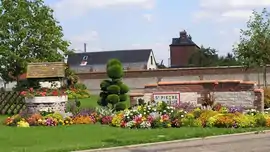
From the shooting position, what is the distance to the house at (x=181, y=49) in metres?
102

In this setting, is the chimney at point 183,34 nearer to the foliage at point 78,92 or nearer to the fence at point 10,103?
the foliage at point 78,92

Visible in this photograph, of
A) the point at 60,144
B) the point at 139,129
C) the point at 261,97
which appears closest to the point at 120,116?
the point at 139,129

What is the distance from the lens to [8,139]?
573 inches

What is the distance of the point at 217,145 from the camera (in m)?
12.8

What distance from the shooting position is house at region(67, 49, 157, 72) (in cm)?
9050

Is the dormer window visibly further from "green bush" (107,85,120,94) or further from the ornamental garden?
the ornamental garden

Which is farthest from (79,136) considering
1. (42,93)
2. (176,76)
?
(176,76)

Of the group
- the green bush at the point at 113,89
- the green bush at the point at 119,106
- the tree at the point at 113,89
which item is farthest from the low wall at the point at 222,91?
the green bush at the point at 113,89

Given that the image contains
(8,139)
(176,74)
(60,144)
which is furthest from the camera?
(176,74)

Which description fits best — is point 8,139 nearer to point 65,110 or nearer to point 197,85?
point 65,110

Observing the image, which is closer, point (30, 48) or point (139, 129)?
point (139, 129)

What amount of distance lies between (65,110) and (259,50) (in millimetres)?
18258

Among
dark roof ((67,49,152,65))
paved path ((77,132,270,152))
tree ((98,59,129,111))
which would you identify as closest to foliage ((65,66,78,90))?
tree ((98,59,129,111))

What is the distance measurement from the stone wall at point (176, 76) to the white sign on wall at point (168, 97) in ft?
79.4
